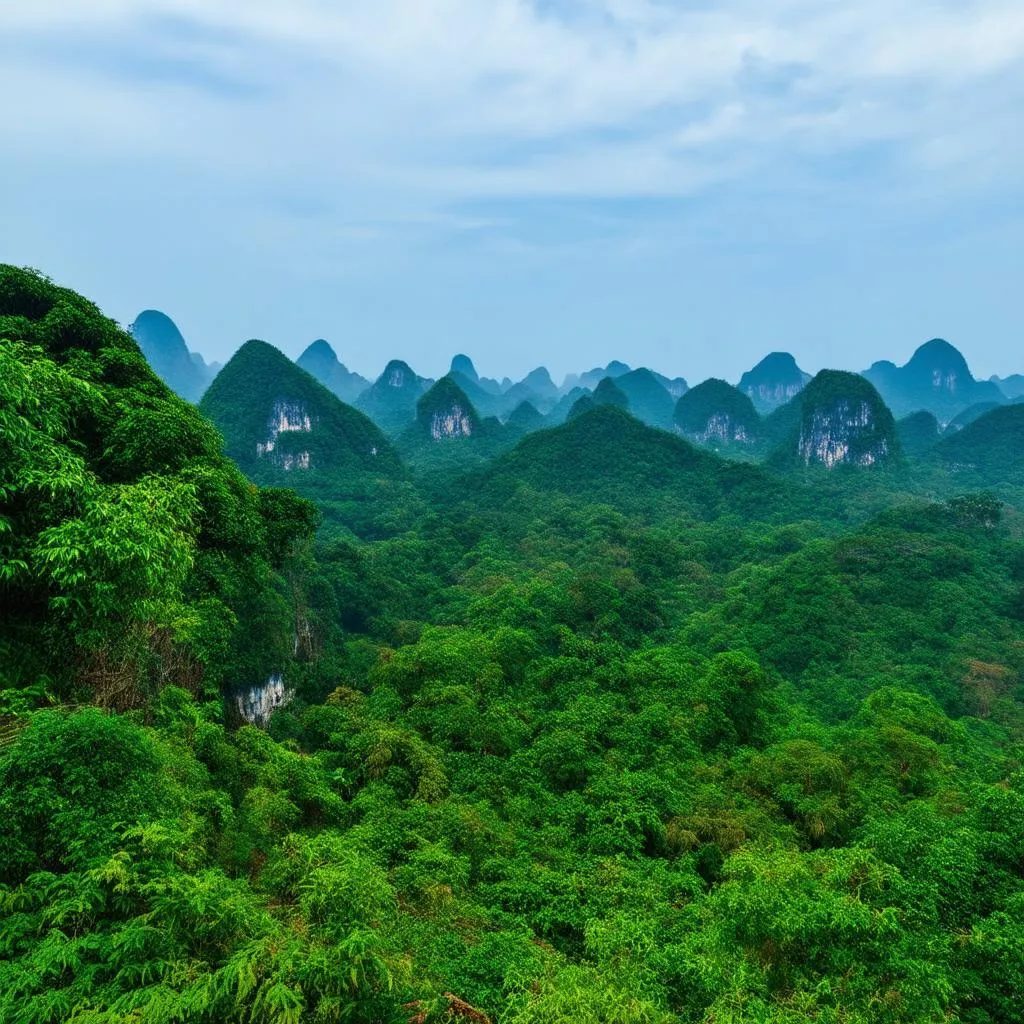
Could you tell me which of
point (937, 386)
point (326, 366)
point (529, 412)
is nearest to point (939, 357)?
point (937, 386)

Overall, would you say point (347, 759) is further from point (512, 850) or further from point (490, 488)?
point (490, 488)

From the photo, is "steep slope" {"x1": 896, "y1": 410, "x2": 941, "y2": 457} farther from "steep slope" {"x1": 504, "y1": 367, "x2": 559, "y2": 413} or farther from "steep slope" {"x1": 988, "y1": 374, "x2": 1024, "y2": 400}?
"steep slope" {"x1": 988, "y1": 374, "x2": 1024, "y2": 400}

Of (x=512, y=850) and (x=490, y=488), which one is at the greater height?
(x=490, y=488)

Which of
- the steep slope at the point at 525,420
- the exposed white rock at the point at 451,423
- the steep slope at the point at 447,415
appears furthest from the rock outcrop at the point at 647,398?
the exposed white rock at the point at 451,423

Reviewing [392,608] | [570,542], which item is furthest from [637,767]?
[570,542]

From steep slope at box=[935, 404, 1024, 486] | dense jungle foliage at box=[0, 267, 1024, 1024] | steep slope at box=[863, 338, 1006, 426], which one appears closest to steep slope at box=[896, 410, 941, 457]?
steep slope at box=[935, 404, 1024, 486]

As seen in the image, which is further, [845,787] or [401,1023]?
[845,787]

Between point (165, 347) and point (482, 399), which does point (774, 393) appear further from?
point (165, 347)
